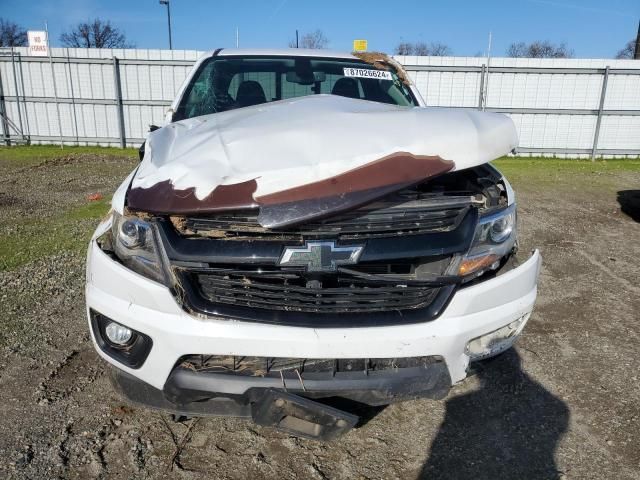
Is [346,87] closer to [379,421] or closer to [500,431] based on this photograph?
[379,421]

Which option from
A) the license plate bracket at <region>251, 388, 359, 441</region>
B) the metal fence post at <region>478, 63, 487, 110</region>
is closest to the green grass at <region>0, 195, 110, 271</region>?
the license plate bracket at <region>251, 388, 359, 441</region>

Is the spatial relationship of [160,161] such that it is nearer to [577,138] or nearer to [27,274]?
[27,274]

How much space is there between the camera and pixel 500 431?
2.55 meters

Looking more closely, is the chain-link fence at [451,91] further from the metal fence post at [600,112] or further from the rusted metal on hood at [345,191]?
the rusted metal on hood at [345,191]

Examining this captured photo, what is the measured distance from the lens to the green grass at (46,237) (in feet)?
16.3

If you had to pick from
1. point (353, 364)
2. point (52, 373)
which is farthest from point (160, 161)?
point (52, 373)

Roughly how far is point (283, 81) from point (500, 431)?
9.62ft

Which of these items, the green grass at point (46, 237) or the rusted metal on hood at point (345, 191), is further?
the green grass at point (46, 237)

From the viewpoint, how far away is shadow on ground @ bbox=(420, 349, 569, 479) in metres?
2.30

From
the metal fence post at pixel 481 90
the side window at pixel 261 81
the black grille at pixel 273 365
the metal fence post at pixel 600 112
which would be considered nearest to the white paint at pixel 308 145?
the black grille at pixel 273 365

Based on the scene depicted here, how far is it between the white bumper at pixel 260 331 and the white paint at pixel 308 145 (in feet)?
1.46

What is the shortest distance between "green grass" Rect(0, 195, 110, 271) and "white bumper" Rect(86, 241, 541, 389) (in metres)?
3.22

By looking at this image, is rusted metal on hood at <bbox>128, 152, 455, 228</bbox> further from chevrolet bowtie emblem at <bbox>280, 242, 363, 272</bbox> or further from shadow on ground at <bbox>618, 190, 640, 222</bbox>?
shadow on ground at <bbox>618, 190, 640, 222</bbox>

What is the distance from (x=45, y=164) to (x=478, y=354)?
11328 millimetres
